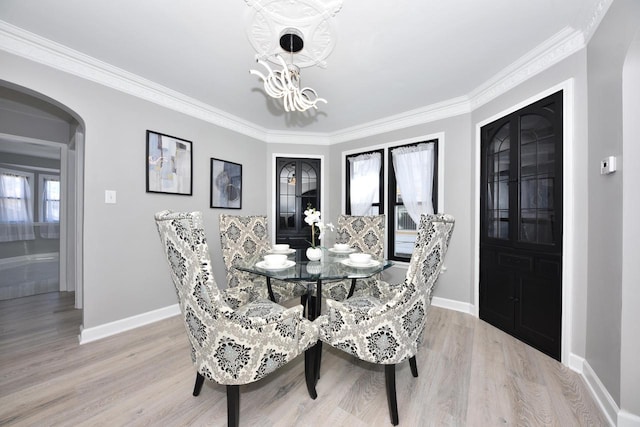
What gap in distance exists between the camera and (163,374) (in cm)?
174

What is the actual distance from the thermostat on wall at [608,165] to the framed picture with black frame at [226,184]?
11.9 feet

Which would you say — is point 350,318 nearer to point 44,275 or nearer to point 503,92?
point 503,92

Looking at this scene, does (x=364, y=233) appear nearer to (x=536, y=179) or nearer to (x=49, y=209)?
(x=536, y=179)

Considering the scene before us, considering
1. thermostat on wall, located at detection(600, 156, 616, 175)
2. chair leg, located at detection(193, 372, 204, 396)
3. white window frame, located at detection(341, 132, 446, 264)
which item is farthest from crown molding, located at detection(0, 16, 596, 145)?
chair leg, located at detection(193, 372, 204, 396)

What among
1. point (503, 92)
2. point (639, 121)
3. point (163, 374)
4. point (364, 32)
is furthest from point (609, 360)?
point (163, 374)

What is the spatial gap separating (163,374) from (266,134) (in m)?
3.38

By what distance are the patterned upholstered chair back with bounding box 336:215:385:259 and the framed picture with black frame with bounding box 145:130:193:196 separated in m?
1.98

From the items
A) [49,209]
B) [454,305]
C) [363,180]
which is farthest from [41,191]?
[454,305]

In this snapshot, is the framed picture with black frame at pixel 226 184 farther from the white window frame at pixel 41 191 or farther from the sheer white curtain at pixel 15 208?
the white window frame at pixel 41 191

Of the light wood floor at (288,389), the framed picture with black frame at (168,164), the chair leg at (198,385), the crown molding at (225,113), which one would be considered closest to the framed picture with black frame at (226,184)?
the framed picture with black frame at (168,164)

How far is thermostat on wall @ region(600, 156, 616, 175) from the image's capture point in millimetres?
1360

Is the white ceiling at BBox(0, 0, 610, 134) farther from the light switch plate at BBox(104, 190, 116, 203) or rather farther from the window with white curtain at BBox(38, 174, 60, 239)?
the window with white curtain at BBox(38, 174, 60, 239)

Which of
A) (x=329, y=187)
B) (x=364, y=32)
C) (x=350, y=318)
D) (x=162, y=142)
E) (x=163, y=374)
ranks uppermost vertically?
(x=364, y=32)

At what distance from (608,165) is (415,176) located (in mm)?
1943
